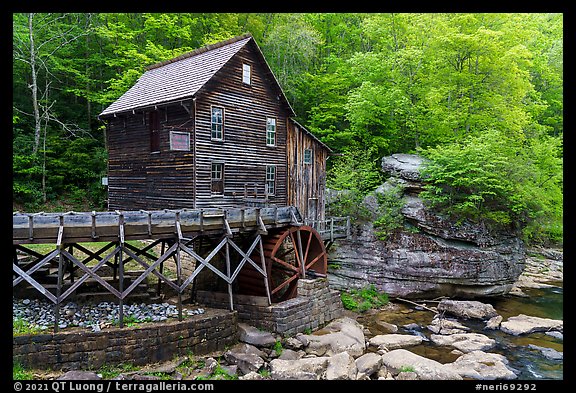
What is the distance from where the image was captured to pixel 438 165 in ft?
57.9

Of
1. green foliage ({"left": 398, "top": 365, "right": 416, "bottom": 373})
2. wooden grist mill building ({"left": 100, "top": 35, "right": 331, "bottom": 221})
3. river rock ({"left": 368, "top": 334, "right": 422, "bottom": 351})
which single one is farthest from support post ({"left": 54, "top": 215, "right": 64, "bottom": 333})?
river rock ({"left": 368, "top": 334, "right": 422, "bottom": 351})

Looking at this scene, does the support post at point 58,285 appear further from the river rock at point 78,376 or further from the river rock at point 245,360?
the river rock at point 245,360

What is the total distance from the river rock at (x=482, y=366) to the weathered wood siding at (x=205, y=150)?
10.1 meters

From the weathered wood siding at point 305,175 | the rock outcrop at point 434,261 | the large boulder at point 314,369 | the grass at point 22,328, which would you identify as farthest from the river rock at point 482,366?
the grass at point 22,328

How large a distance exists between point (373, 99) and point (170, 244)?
48.2ft

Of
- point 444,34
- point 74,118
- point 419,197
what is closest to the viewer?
point 419,197

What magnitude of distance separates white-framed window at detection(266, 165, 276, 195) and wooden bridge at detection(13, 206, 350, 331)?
2882 mm

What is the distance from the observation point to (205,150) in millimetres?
14906

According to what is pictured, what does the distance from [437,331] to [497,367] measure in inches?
127

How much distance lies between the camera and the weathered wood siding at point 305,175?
18781 mm

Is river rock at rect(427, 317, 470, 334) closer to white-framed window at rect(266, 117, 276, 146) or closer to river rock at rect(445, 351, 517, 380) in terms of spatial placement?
river rock at rect(445, 351, 517, 380)

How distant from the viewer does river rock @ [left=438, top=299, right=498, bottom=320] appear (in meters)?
15.4
